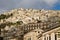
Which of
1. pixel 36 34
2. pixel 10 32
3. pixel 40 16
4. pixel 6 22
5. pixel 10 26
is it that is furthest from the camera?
pixel 40 16

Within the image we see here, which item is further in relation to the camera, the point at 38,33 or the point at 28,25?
the point at 28,25

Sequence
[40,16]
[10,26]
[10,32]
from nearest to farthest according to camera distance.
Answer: [10,32]
[10,26]
[40,16]

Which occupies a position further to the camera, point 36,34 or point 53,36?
point 36,34

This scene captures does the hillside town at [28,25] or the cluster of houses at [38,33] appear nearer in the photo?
the cluster of houses at [38,33]

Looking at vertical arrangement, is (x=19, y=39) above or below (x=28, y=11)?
below

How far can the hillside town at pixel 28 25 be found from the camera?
26.5 meters

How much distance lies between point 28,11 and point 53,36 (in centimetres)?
2438

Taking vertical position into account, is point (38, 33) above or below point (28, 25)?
below

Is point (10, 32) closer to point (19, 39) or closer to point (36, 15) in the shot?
point (19, 39)

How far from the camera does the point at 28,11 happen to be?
49.4m

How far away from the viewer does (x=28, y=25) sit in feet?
119

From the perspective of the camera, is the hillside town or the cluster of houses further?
the hillside town

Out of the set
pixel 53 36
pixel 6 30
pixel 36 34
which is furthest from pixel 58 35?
pixel 6 30

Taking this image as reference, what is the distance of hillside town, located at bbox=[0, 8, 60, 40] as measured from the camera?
2653cm
